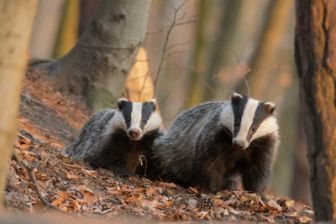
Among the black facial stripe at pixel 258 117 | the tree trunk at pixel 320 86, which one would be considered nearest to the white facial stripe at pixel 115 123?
the black facial stripe at pixel 258 117

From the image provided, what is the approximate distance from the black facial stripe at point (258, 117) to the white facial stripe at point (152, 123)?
3.82 ft

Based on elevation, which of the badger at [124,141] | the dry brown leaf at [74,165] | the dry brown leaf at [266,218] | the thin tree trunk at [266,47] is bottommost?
the dry brown leaf at [266,218]

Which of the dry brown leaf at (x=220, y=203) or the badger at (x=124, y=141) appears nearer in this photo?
the dry brown leaf at (x=220, y=203)

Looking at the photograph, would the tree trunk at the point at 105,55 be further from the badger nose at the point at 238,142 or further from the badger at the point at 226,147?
the badger nose at the point at 238,142

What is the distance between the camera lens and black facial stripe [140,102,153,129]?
28.9 ft

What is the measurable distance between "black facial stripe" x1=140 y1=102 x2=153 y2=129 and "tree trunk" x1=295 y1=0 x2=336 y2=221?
3.39 meters

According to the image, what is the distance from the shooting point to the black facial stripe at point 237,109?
795 cm

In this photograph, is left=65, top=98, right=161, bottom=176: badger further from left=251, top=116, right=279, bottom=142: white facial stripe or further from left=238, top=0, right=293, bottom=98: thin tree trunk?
left=238, top=0, right=293, bottom=98: thin tree trunk

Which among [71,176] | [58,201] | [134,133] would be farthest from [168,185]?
[58,201]

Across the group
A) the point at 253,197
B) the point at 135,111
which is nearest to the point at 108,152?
the point at 135,111

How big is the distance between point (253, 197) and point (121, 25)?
4.16 m

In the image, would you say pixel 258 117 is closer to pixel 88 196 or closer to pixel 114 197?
pixel 114 197

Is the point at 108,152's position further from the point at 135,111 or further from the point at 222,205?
the point at 222,205

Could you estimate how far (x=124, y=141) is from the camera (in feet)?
29.0
